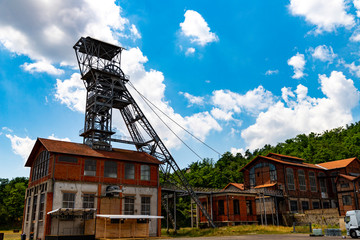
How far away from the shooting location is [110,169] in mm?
36594

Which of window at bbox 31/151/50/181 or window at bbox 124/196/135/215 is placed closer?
window at bbox 31/151/50/181

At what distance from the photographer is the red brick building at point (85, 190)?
104 ft

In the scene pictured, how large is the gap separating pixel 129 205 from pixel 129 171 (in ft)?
13.0

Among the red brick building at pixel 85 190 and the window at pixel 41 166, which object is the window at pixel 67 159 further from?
the window at pixel 41 166

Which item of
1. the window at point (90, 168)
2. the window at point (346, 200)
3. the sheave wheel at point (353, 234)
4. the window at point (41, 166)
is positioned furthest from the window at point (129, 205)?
the window at point (346, 200)

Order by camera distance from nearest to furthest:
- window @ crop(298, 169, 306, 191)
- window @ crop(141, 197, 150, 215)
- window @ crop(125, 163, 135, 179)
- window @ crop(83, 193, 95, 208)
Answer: window @ crop(83, 193, 95, 208) < window @ crop(141, 197, 150, 215) < window @ crop(125, 163, 135, 179) < window @ crop(298, 169, 306, 191)

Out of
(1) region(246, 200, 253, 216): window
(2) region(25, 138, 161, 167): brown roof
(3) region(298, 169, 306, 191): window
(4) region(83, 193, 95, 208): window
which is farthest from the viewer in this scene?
(3) region(298, 169, 306, 191): window

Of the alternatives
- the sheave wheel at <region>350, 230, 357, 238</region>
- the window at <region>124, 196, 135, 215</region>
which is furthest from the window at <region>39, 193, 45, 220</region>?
the sheave wheel at <region>350, 230, 357, 238</region>

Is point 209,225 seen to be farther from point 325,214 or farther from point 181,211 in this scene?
point 181,211

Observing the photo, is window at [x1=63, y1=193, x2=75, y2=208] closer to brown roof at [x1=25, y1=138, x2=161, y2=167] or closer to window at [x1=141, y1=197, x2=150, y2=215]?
brown roof at [x1=25, y1=138, x2=161, y2=167]

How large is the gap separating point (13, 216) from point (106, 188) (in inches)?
1952

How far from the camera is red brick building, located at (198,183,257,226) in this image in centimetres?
4453

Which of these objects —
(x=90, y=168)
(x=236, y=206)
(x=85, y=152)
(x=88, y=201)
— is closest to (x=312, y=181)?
(x=236, y=206)

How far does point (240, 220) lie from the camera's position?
4509 cm
